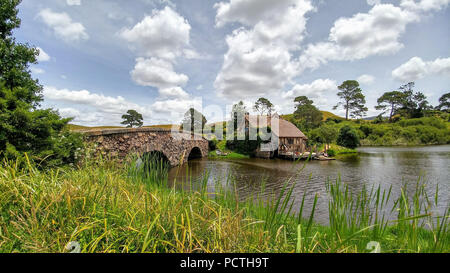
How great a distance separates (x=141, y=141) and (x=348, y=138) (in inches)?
1073

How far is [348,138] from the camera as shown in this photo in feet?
85.6

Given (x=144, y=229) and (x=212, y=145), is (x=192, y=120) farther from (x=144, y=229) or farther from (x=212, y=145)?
(x=144, y=229)

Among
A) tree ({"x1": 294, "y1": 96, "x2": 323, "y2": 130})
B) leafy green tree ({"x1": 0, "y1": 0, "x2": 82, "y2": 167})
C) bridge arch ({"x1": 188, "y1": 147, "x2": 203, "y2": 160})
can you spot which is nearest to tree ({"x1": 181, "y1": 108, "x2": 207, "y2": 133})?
bridge arch ({"x1": 188, "y1": 147, "x2": 203, "y2": 160})

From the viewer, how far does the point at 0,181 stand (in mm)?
2217

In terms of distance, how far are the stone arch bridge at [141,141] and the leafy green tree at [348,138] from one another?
70.3 feet

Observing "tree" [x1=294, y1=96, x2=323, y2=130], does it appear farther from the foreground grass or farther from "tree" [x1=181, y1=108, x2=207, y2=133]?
the foreground grass

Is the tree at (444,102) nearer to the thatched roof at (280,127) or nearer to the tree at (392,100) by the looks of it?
the tree at (392,100)

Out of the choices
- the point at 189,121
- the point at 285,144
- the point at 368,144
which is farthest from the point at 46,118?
the point at 368,144

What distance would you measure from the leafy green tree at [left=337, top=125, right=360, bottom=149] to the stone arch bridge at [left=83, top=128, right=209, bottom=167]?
21.4 metres

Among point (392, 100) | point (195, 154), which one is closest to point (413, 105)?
point (392, 100)

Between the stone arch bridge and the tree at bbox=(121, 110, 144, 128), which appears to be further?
the tree at bbox=(121, 110, 144, 128)

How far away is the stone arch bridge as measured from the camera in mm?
7254

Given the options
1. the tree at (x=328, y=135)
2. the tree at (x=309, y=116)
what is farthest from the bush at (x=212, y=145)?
the tree at (x=309, y=116)
